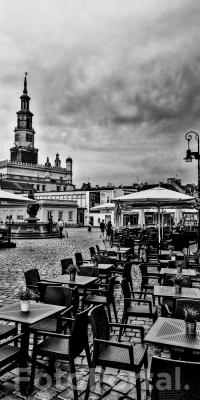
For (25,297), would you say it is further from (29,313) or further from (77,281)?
(77,281)

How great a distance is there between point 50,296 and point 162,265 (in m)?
4.53

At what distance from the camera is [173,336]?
3.92m

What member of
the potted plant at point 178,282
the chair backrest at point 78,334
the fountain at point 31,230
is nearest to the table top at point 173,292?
the potted plant at point 178,282

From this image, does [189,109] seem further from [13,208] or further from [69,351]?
[13,208]

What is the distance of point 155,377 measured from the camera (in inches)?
118

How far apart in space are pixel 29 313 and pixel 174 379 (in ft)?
7.56

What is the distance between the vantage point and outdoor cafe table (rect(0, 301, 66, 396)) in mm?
4117

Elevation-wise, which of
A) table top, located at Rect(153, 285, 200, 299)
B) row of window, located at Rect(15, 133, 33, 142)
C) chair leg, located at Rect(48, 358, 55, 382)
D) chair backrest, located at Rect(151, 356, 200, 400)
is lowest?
chair leg, located at Rect(48, 358, 55, 382)

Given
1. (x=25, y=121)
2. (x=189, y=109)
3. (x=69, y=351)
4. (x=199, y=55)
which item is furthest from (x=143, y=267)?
(x=25, y=121)

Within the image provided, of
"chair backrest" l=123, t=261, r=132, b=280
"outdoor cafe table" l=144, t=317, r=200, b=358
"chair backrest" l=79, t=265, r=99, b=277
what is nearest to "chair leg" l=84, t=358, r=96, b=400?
"outdoor cafe table" l=144, t=317, r=200, b=358

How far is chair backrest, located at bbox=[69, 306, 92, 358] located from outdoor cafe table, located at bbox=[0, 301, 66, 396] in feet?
1.88

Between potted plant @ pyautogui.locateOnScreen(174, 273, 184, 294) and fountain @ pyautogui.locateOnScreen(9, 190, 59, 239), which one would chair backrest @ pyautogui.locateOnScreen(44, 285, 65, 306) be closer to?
potted plant @ pyautogui.locateOnScreen(174, 273, 184, 294)

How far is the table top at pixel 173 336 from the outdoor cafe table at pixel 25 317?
1.49m

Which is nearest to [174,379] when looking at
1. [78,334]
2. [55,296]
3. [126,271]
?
[78,334]
